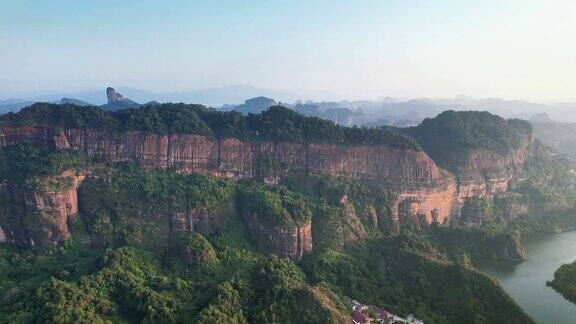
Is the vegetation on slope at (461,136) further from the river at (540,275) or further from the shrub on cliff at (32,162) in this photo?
the shrub on cliff at (32,162)

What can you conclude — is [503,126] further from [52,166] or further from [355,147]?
[52,166]

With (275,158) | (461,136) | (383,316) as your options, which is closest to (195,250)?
(383,316)

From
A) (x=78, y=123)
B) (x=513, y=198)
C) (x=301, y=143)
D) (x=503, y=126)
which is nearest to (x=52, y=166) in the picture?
(x=78, y=123)

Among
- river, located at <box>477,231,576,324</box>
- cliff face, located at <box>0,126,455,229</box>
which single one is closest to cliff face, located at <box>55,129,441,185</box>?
cliff face, located at <box>0,126,455,229</box>

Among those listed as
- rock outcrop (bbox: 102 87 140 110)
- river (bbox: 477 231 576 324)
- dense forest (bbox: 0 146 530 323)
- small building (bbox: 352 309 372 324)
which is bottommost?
river (bbox: 477 231 576 324)

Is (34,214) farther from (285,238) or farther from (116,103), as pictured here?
(116,103)

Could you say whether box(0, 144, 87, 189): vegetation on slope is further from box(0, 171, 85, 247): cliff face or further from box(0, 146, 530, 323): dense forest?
box(0, 171, 85, 247): cliff face
